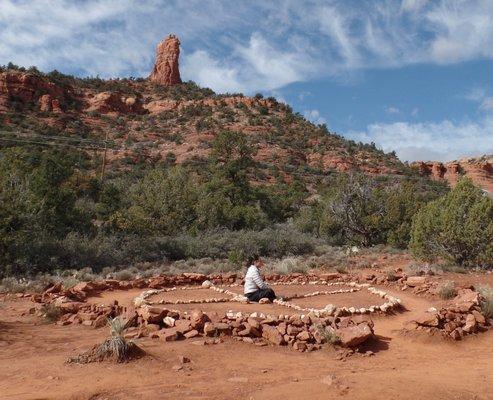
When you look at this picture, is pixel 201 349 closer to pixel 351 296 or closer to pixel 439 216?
pixel 351 296

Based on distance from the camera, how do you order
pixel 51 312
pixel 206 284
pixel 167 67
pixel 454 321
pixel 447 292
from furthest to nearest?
pixel 167 67 < pixel 206 284 < pixel 447 292 < pixel 51 312 < pixel 454 321

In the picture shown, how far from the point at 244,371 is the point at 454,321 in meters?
4.64

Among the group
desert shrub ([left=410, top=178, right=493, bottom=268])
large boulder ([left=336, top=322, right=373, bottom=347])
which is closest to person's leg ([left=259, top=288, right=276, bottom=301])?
large boulder ([left=336, top=322, right=373, bottom=347])

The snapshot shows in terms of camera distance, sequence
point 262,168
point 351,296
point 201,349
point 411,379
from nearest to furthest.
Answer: point 411,379 → point 201,349 → point 351,296 → point 262,168

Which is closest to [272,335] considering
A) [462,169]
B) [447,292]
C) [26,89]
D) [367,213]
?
[447,292]

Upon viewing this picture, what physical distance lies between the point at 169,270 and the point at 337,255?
8.33 m

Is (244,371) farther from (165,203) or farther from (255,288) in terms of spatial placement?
(165,203)

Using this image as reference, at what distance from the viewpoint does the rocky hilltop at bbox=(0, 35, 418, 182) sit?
53.6 metres

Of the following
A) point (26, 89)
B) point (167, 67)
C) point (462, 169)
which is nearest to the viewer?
point (26, 89)

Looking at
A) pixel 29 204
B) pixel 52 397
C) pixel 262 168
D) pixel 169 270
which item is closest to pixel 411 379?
pixel 52 397

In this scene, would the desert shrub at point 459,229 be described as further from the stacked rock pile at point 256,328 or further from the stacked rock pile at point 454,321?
the stacked rock pile at point 256,328

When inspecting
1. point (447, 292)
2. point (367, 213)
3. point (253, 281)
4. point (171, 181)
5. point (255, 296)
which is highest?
point (171, 181)

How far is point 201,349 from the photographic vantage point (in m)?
7.32

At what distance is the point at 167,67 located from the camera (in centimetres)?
8200
